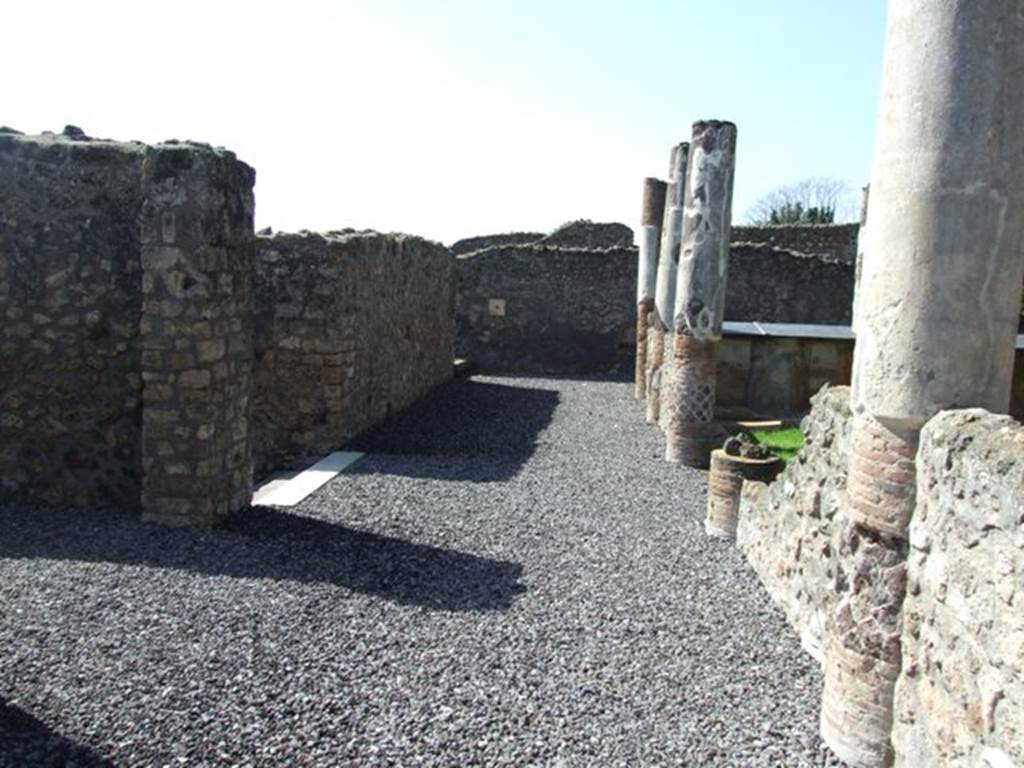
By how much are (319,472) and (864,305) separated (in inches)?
→ 239

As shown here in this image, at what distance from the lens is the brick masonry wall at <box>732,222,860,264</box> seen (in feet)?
85.6

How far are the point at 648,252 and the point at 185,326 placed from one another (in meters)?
10.0

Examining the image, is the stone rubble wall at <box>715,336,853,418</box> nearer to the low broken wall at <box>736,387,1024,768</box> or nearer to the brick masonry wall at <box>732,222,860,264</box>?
the low broken wall at <box>736,387,1024,768</box>

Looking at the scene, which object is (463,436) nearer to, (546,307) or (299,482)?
(299,482)

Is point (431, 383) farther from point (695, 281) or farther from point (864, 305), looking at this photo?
point (864, 305)

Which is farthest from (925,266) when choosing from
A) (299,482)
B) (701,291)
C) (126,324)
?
(701,291)

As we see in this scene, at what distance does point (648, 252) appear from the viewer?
1523 cm

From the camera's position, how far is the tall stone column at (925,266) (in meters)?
3.28

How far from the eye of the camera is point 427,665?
4469 mm

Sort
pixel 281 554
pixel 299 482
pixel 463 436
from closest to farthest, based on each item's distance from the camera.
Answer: pixel 281 554 < pixel 299 482 < pixel 463 436

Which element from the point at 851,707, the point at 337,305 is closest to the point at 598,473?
the point at 337,305

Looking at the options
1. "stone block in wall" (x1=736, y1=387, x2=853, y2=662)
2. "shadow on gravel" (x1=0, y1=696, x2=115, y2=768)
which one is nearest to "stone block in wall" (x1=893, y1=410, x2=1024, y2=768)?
"stone block in wall" (x1=736, y1=387, x2=853, y2=662)

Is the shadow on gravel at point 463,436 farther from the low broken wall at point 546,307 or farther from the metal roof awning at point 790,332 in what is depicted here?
the low broken wall at point 546,307

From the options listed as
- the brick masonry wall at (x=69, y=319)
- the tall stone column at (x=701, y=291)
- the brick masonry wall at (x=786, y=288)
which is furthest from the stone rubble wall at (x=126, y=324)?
the brick masonry wall at (x=786, y=288)
